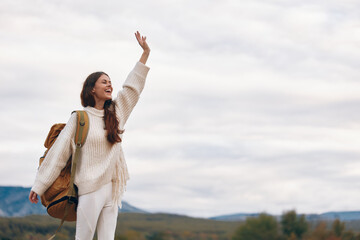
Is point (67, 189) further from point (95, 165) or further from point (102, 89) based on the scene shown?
point (102, 89)

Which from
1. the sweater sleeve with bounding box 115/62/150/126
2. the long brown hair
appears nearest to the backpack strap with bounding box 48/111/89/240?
the long brown hair

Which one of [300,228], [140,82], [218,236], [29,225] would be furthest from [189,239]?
[140,82]

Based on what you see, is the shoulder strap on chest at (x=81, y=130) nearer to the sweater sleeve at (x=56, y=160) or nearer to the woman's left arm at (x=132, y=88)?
the sweater sleeve at (x=56, y=160)

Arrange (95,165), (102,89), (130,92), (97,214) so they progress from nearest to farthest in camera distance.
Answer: (97,214) < (95,165) < (102,89) < (130,92)

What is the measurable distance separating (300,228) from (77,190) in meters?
58.9

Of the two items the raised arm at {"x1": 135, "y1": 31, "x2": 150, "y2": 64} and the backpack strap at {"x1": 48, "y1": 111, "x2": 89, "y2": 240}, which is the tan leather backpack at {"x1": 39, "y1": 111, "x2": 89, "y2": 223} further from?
the raised arm at {"x1": 135, "y1": 31, "x2": 150, "y2": 64}

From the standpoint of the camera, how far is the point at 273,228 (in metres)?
75.4

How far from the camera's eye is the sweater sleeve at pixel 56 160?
19.5 ft

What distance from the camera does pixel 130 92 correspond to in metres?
6.50

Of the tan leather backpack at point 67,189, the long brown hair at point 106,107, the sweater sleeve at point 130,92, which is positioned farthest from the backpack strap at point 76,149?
the sweater sleeve at point 130,92

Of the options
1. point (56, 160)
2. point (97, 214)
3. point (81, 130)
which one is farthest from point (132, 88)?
point (97, 214)

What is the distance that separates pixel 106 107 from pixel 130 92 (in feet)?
1.21

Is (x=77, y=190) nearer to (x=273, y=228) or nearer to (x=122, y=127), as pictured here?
(x=122, y=127)

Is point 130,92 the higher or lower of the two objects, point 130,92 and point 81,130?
the higher
